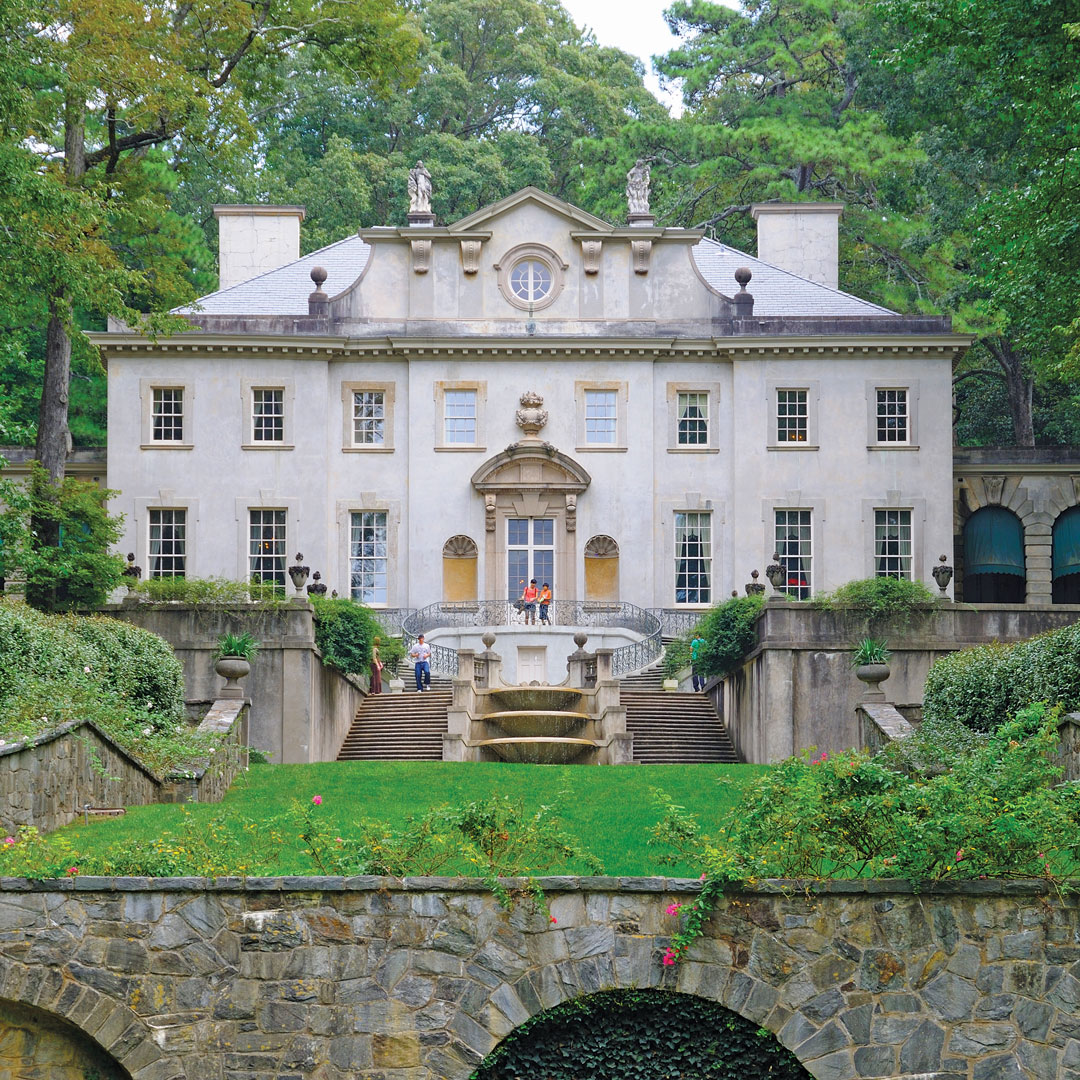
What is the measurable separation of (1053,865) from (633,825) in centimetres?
524

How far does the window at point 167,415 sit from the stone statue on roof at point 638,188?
10.9m

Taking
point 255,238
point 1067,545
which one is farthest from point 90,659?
point 1067,545

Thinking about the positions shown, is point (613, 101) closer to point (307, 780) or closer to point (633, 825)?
point (307, 780)

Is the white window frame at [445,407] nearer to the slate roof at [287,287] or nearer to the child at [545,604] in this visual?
the slate roof at [287,287]

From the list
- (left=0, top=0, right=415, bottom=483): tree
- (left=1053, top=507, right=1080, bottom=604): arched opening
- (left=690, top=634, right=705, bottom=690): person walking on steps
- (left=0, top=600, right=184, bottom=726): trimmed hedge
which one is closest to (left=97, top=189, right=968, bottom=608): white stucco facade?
(left=1053, top=507, right=1080, bottom=604): arched opening

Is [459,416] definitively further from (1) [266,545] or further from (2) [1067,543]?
(2) [1067,543]

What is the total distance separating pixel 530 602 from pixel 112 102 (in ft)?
42.8

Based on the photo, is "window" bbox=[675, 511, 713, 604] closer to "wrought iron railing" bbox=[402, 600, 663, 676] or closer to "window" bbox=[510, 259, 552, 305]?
"wrought iron railing" bbox=[402, 600, 663, 676]

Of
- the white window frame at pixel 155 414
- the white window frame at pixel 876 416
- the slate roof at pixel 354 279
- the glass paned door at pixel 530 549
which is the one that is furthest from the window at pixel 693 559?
the white window frame at pixel 155 414

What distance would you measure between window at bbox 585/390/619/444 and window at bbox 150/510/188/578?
9.01 metres

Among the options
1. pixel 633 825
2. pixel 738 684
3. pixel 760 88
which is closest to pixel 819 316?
pixel 738 684

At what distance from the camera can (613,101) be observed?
59.8m

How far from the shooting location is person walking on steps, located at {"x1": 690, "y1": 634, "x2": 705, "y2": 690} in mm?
31453

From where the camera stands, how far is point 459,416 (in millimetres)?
40375
